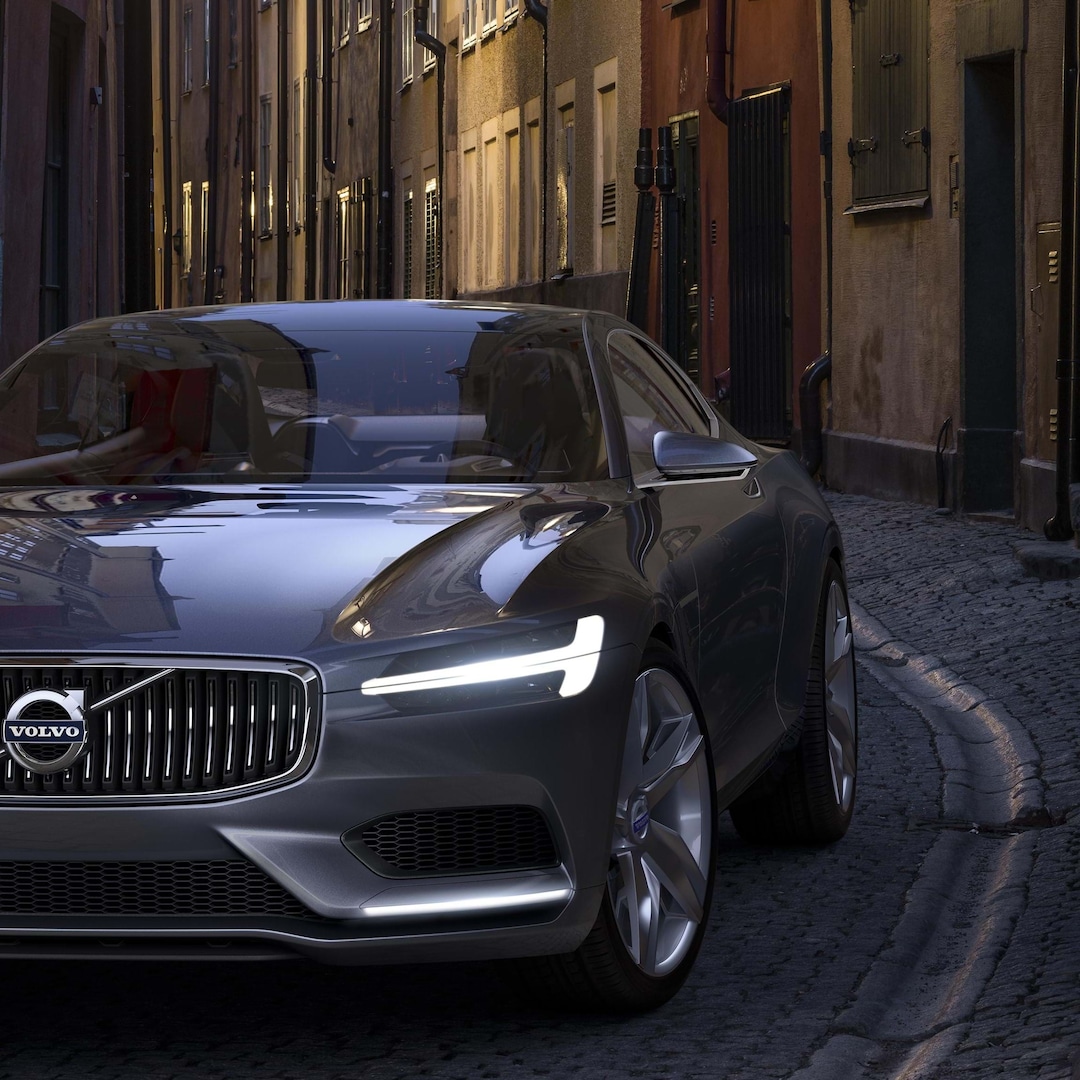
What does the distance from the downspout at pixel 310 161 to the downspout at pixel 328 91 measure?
27 cm

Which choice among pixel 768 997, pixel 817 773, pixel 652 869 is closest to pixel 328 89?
pixel 817 773

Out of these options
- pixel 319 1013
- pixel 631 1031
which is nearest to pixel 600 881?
pixel 631 1031

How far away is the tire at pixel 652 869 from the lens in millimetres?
4488

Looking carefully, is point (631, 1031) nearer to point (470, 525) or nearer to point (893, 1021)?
point (893, 1021)

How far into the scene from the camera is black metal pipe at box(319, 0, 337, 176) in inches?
1721

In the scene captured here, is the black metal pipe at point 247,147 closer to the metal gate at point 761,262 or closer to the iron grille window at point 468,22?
the iron grille window at point 468,22

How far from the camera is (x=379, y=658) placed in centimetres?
411

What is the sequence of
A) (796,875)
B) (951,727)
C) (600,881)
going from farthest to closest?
(951,727)
(796,875)
(600,881)

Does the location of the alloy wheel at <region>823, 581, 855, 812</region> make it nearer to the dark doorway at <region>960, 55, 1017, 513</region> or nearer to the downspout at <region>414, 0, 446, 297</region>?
the dark doorway at <region>960, 55, 1017, 513</region>

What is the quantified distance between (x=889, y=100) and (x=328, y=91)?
27489 mm

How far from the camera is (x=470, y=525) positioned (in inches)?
187

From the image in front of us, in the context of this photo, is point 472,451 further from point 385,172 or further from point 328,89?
point 328,89

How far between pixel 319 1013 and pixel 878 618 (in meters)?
7.25

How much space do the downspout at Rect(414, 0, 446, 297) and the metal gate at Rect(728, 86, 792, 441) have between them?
1520 centimetres
